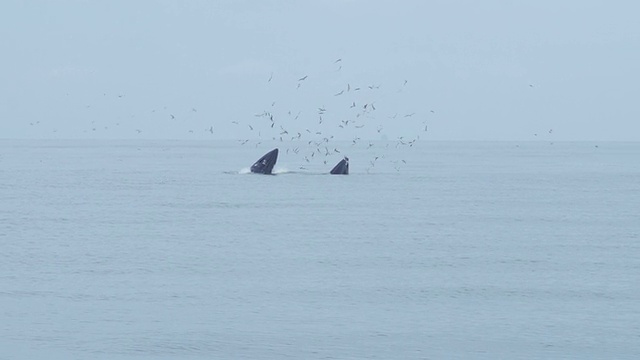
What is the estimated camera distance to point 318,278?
98.8 feet

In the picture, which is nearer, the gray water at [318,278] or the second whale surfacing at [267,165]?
the gray water at [318,278]

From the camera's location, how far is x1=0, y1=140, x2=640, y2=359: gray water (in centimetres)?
2204

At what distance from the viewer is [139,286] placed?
1123 inches

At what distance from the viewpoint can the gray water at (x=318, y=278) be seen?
868 inches

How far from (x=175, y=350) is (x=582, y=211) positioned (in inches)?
1329

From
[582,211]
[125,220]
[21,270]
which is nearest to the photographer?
[21,270]

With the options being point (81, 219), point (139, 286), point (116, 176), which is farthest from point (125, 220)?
point (116, 176)

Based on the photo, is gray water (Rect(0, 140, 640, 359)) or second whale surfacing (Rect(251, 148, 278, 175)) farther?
second whale surfacing (Rect(251, 148, 278, 175))

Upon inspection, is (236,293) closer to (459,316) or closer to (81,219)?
(459,316)

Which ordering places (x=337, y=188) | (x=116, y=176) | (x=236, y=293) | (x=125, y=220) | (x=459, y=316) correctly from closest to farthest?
(x=459, y=316)
(x=236, y=293)
(x=125, y=220)
(x=337, y=188)
(x=116, y=176)

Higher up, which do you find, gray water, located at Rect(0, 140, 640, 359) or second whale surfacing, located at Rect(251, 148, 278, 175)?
gray water, located at Rect(0, 140, 640, 359)

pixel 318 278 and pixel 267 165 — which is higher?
pixel 318 278

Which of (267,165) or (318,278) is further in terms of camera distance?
(267,165)

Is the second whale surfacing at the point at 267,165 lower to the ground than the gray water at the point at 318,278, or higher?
lower
